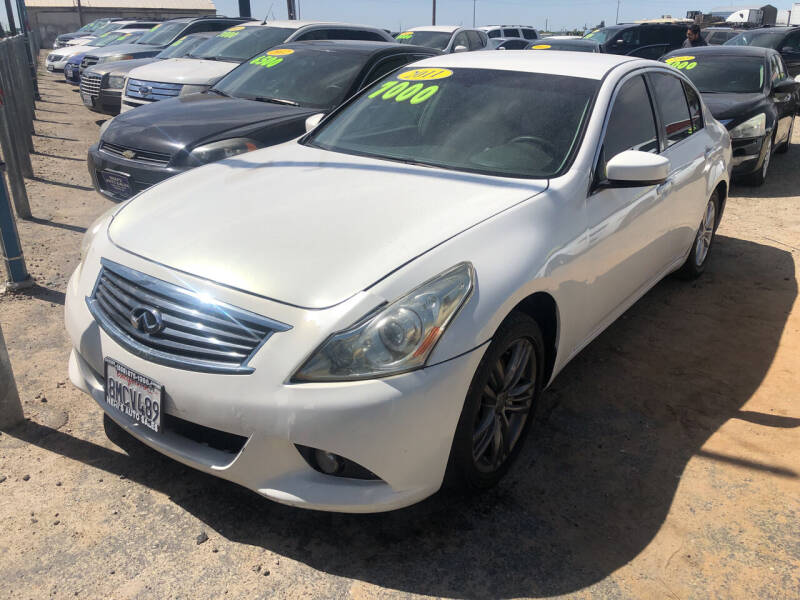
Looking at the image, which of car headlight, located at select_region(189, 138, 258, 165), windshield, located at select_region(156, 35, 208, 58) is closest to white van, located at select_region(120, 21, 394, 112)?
windshield, located at select_region(156, 35, 208, 58)

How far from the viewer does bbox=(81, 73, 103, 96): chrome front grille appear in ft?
33.3

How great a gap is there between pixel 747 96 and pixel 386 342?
7741 mm

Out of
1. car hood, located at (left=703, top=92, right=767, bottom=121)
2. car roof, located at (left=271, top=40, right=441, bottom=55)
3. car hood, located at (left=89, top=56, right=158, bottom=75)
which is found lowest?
car hood, located at (left=703, top=92, right=767, bottom=121)

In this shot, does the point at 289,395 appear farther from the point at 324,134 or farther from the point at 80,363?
the point at 324,134

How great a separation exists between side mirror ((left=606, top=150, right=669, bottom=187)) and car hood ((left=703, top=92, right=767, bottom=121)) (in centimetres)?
536

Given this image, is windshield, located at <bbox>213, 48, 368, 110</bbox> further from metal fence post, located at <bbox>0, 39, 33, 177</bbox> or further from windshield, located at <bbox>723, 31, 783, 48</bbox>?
windshield, located at <bbox>723, 31, 783, 48</bbox>

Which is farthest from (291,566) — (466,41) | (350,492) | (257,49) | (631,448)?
(466,41)

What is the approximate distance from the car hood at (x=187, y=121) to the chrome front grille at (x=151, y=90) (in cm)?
202

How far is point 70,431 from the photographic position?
3.00m

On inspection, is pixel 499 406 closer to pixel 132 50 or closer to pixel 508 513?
pixel 508 513

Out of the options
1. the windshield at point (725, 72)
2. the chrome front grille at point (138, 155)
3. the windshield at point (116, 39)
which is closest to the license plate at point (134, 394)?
the chrome front grille at point (138, 155)

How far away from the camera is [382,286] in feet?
7.22

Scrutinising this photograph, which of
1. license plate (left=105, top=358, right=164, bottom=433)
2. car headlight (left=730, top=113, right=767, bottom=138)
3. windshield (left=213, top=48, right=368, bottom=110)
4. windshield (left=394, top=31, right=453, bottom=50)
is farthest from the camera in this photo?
windshield (left=394, top=31, right=453, bottom=50)

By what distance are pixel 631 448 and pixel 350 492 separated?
1.49m
